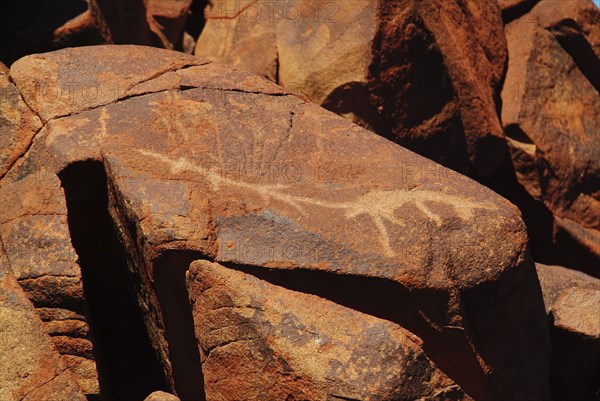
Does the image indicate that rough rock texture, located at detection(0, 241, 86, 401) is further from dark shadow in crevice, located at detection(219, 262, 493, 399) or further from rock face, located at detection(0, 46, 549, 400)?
dark shadow in crevice, located at detection(219, 262, 493, 399)

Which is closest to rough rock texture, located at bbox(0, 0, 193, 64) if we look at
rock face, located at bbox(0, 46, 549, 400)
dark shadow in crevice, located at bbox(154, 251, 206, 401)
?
rock face, located at bbox(0, 46, 549, 400)

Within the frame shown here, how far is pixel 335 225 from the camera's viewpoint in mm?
3367

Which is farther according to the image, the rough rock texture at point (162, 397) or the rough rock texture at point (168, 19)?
the rough rock texture at point (168, 19)

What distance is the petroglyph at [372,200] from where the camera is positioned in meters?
3.44

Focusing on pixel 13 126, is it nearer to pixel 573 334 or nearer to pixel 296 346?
pixel 296 346

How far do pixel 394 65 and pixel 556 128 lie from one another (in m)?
1.14

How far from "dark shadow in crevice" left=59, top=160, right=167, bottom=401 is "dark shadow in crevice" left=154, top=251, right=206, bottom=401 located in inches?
12.4

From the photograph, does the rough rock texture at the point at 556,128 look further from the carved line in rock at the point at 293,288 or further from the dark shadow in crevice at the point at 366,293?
the dark shadow in crevice at the point at 366,293

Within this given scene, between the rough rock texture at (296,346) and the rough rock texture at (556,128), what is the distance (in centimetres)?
202

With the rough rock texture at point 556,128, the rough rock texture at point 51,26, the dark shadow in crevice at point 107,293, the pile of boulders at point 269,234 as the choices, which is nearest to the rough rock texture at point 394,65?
the pile of boulders at point 269,234

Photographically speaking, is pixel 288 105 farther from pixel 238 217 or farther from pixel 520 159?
pixel 520 159

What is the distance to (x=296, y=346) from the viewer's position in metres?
3.17

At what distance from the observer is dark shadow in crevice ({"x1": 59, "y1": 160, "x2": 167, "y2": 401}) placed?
3.73 m

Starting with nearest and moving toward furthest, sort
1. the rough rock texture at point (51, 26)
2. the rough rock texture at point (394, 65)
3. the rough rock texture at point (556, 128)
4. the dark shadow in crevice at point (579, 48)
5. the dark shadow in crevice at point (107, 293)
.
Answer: the dark shadow in crevice at point (107, 293)
the rough rock texture at point (394, 65)
the rough rock texture at point (51, 26)
the rough rock texture at point (556, 128)
the dark shadow in crevice at point (579, 48)
